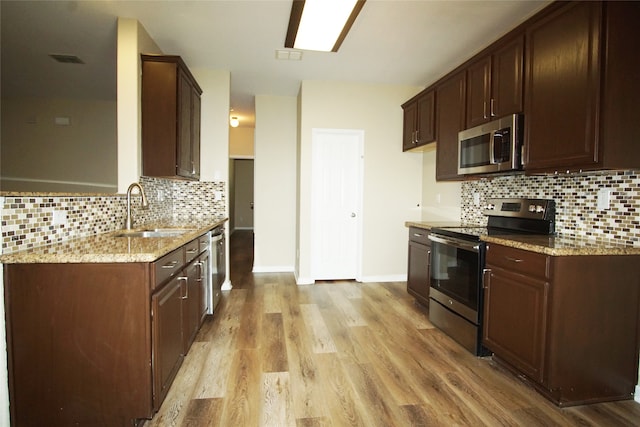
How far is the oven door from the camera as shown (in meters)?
2.38

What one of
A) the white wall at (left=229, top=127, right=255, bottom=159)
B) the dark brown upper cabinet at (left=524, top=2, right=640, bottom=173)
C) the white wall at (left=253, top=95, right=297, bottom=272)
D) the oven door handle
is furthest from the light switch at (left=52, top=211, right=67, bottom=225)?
the white wall at (left=229, top=127, right=255, bottom=159)

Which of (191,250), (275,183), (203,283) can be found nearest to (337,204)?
(275,183)

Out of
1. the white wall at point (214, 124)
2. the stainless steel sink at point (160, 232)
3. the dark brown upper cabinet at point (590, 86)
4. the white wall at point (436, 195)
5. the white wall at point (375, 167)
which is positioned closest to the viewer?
the dark brown upper cabinet at point (590, 86)

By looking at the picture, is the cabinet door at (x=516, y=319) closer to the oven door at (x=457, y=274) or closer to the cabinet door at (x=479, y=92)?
the oven door at (x=457, y=274)

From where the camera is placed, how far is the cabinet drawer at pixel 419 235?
3187mm

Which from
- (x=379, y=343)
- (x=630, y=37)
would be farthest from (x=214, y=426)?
(x=630, y=37)

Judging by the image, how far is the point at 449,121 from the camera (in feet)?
10.4

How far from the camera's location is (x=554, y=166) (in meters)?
2.01

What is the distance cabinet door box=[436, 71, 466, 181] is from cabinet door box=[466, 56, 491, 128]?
0.10 m

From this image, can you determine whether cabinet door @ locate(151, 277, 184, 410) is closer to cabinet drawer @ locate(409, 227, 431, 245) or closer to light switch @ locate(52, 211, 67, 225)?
light switch @ locate(52, 211, 67, 225)

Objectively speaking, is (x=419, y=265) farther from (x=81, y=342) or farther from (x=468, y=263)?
(x=81, y=342)

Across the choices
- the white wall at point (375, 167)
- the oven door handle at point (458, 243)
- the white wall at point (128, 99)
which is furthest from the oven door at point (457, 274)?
the white wall at point (128, 99)

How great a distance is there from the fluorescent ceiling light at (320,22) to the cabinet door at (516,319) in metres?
2.10

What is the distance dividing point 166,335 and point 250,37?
2.64 metres
